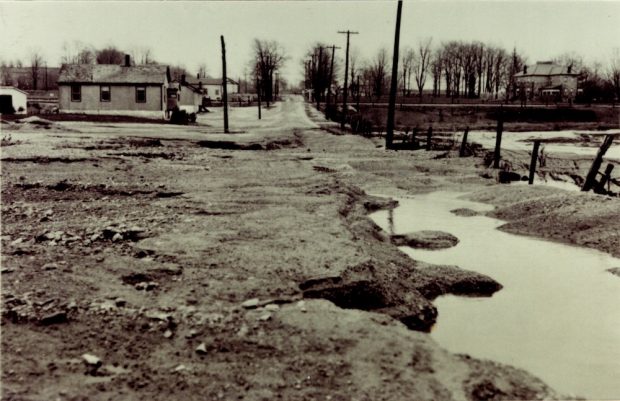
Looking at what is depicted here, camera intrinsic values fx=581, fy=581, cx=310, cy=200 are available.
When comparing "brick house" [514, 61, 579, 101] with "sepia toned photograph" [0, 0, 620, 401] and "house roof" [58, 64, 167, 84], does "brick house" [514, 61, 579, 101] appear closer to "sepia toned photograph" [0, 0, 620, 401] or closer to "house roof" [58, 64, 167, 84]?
"house roof" [58, 64, 167, 84]

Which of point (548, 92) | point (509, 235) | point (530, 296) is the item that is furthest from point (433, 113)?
point (530, 296)

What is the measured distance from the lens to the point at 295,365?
5.36 metres

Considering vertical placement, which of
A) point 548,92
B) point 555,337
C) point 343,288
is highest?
point 548,92

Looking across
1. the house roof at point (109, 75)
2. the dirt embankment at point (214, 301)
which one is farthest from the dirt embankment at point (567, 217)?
the house roof at point (109, 75)

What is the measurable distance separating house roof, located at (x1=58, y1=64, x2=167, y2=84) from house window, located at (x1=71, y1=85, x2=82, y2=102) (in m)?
0.50

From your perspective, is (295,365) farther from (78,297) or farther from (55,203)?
(55,203)

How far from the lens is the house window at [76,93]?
46.7 m

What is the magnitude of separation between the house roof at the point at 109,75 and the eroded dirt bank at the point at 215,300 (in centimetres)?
3490

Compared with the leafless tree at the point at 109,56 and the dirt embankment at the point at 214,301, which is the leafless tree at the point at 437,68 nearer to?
the leafless tree at the point at 109,56

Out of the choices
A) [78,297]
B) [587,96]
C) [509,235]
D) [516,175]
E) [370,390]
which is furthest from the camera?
[587,96]

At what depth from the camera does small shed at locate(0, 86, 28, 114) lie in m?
44.3

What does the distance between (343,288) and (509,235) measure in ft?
22.2

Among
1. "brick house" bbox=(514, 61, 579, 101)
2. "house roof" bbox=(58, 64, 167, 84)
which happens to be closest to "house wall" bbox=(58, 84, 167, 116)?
"house roof" bbox=(58, 64, 167, 84)

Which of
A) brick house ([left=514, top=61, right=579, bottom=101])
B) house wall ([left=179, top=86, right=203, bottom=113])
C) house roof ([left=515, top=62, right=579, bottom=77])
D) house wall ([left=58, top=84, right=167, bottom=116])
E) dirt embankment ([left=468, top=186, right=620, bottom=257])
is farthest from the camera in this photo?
house roof ([left=515, top=62, right=579, bottom=77])
